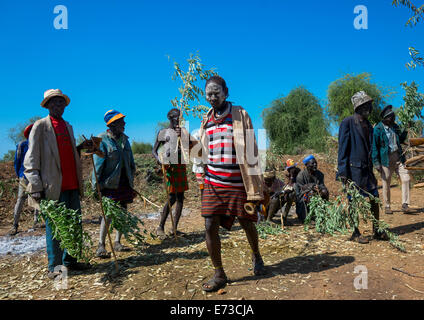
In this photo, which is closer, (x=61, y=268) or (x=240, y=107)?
(x=240, y=107)

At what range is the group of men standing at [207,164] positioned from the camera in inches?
127

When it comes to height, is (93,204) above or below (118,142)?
below

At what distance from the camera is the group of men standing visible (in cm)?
324

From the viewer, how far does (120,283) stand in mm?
3549

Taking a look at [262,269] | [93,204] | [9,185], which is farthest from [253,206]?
[9,185]

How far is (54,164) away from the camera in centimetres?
376

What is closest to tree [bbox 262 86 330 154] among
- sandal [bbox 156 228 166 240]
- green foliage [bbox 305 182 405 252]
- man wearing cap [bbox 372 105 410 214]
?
man wearing cap [bbox 372 105 410 214]

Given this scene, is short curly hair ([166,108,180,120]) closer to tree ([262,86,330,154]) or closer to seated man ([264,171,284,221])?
seated man ([264,171,284,221])

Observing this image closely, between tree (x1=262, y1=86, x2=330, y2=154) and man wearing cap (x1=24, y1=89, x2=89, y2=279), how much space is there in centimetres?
1545

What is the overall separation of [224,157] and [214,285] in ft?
4.23

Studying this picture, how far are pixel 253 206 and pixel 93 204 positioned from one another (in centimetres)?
701

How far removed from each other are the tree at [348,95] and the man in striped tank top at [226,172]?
15.6 m
